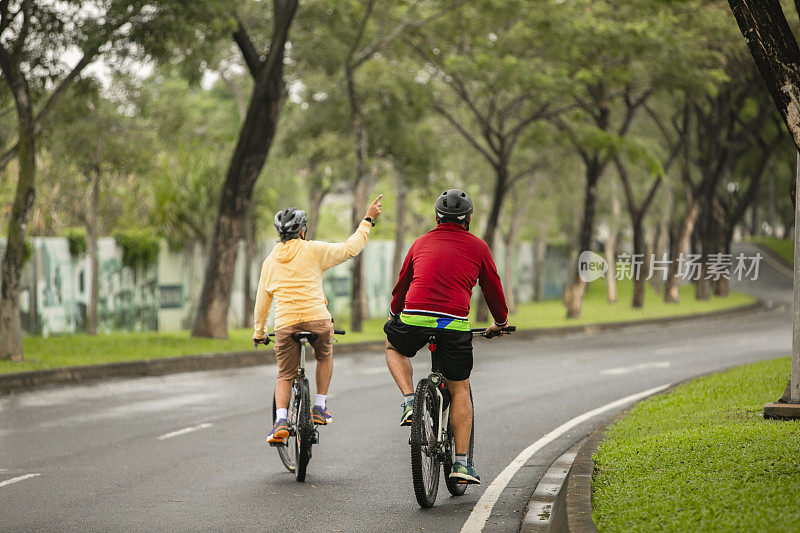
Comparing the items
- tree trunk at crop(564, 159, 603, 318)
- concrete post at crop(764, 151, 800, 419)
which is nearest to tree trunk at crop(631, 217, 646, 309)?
tree trunk at crop(564, 159, 603, 318)

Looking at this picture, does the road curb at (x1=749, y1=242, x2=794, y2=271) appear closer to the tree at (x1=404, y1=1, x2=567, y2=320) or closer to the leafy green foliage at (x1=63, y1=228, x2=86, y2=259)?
the tree at (x1=404, y1=1, x2=567, y2=320)

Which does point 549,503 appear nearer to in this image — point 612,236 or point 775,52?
point 775,52

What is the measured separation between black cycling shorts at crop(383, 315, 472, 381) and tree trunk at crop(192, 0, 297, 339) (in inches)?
511

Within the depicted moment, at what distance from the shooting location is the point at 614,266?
43.9 meters

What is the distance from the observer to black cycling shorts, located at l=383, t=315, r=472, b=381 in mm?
6543

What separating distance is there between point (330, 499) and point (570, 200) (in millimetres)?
36999

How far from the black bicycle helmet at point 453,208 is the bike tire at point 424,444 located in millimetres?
1085

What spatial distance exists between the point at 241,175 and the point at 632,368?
8.02 m

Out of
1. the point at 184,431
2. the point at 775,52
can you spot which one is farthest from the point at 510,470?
the point at 775,52

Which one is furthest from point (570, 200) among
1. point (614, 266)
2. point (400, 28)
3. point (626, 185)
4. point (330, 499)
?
point (330, 499)

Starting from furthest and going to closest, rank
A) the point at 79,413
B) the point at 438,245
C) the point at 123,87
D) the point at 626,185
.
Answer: the point at 626,185 < the point at 123,87 < the point at 79,413 < the point at 438,245

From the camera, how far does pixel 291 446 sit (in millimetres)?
8289

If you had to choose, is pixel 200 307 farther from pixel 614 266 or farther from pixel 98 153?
pixel 614 266

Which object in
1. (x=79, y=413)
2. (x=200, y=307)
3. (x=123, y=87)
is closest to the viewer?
(x=79, y=413)
